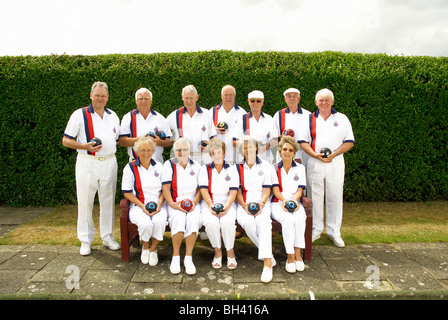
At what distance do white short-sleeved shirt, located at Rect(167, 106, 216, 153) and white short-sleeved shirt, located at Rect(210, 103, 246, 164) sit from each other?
15cm

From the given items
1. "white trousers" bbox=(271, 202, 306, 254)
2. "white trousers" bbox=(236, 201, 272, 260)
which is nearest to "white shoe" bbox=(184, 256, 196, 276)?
Result: "white trousers" bbox=(236, 201, 272, 260)

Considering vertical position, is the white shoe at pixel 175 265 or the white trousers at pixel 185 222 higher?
the white trousers at pixel 185 222

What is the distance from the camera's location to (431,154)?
6629 mm

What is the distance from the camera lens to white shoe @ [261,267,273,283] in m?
3.59

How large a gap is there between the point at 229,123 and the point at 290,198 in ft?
4.63

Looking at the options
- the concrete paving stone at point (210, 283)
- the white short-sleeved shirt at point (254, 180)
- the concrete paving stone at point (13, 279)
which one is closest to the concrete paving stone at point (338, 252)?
the white short-sleeved shirt at point (254, 180)

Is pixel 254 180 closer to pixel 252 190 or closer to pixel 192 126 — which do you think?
pixel 252 190

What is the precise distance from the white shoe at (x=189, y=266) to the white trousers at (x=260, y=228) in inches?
28.5

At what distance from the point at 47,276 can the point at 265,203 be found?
2640 mm

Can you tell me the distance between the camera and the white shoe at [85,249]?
14.2 feet

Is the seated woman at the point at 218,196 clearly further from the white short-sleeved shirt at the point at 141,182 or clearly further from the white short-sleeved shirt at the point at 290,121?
the white short-sleeved shirt at the point at 290,121

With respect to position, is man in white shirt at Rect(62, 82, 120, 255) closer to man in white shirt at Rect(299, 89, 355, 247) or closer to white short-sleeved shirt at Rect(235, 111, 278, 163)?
white short-sleeved shirt at Rect(235, 111, 278, 163)

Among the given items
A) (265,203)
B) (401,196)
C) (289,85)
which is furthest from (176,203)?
(401,196)

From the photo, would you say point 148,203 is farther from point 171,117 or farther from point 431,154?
point 431,154
